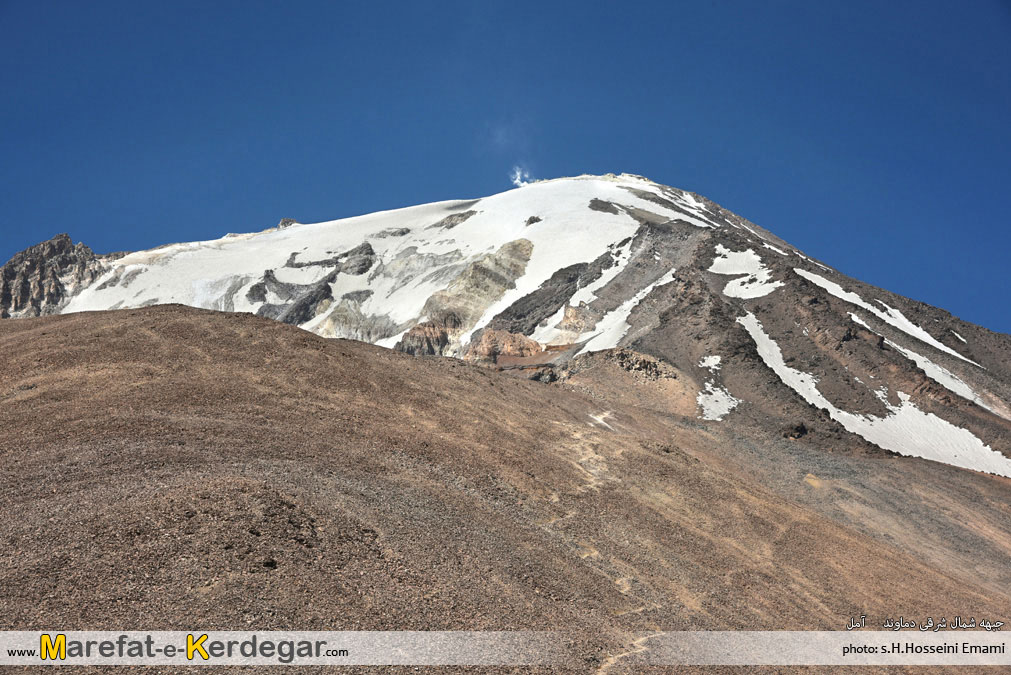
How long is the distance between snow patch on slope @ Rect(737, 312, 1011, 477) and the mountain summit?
0.34 ft

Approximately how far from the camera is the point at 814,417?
121 feet

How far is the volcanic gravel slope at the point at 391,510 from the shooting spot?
1093cm

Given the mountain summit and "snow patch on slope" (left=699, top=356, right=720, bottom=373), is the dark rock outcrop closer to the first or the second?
the mountain summit

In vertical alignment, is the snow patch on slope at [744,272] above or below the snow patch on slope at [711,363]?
above

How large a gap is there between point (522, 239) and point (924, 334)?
42.7 m

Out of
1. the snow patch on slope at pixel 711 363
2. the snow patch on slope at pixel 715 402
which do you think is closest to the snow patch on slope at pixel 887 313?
the snow patch on slope at pixel 711 363

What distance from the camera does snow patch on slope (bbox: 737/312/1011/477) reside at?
3612 centimetres

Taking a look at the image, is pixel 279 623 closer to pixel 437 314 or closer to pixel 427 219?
pixel 437 314

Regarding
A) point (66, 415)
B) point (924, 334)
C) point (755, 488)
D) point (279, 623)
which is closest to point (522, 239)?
point (924, 334)

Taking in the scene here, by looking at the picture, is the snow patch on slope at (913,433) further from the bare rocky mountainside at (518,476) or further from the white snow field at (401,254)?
the white snow field at (401,254)

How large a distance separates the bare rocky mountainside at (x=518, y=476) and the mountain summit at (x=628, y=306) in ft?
1.02

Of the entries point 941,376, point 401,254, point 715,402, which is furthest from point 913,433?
point 401,254

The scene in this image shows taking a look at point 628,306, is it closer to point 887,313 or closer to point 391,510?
point 887,313

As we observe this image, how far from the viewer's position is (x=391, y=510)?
48.7ft
